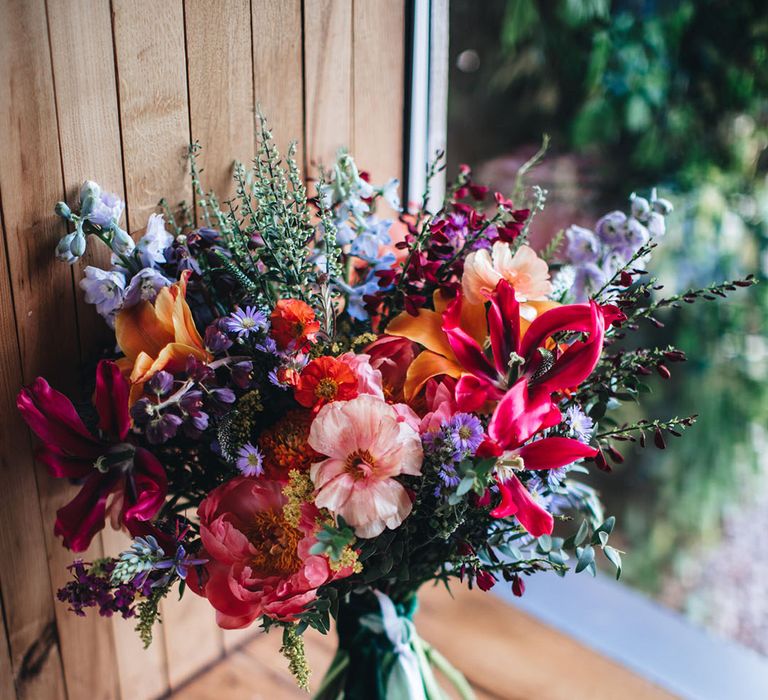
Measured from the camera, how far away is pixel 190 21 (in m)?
0.90

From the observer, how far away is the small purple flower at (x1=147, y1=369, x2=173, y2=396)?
71 centimetres

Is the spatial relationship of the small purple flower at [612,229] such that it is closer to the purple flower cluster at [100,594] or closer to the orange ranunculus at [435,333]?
the orange ranunculus at [435,333]

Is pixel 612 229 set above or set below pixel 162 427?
above

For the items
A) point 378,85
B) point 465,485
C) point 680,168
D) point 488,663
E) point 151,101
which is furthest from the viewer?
point 680,168

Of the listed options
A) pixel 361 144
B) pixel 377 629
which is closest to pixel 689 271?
pixel 361 144

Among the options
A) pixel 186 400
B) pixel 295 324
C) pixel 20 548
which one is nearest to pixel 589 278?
pixel 295 324

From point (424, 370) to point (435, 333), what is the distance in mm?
50

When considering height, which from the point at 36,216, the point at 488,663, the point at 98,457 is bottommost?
the point at 488,663

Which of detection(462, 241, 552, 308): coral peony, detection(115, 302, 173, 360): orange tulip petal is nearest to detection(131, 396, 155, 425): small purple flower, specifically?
detection(115, 302, 173, 360): orange tulip petal

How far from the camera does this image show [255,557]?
0.73 metres

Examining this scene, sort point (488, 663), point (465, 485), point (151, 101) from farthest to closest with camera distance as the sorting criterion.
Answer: point (488, 663) < point (151, 101) < point (465, 485)

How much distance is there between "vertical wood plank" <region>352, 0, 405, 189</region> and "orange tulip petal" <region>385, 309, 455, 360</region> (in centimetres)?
45

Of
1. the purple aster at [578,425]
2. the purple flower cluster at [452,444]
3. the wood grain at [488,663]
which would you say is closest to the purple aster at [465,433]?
the purple flower cluster at [452,444]

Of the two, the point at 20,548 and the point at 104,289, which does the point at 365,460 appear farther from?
the point at 20,548
